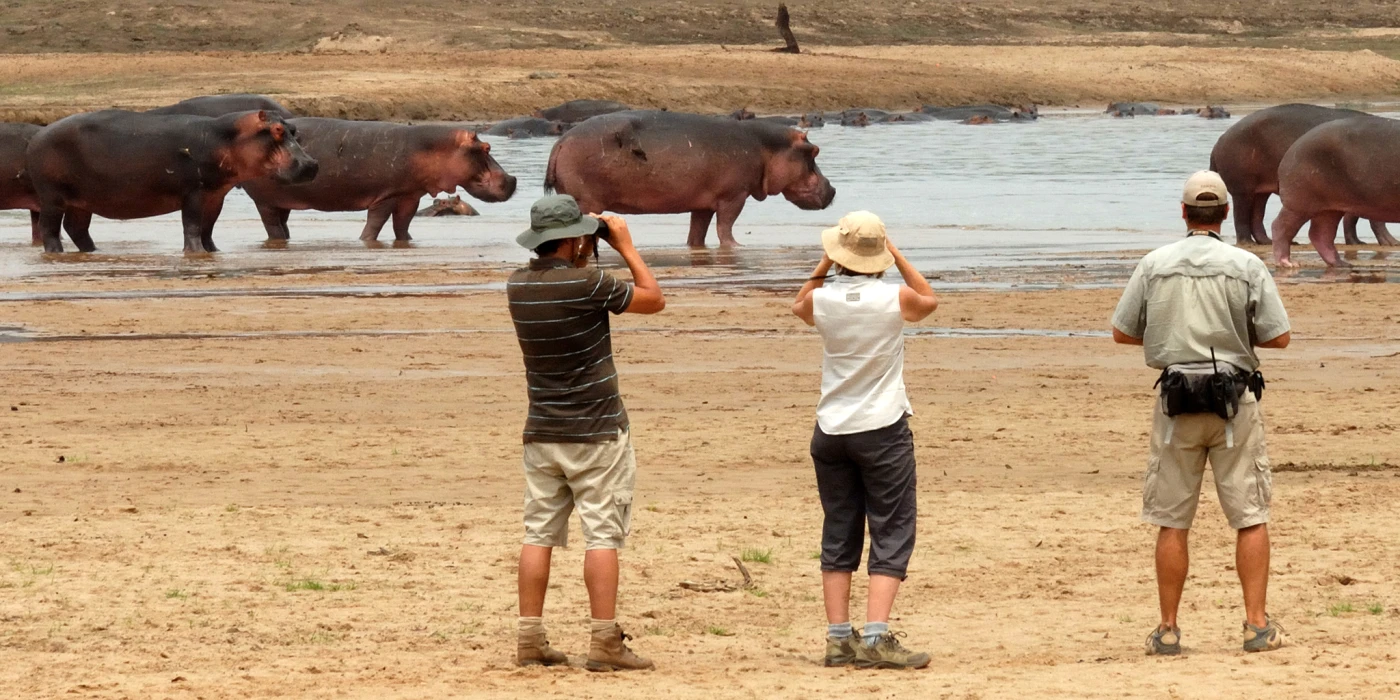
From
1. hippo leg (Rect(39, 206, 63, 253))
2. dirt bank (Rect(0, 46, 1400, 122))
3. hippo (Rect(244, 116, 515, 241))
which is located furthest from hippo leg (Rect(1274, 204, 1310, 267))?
dirt bank (Rect(0, 46, 1400, 122))

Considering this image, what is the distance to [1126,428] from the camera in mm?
10102

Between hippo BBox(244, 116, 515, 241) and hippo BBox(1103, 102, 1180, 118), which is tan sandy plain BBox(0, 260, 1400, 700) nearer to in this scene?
hippo BBox(244, 116, 515, 241)

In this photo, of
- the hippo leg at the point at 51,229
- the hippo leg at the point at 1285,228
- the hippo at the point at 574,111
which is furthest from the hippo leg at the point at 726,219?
the hippo at the point at 574,111

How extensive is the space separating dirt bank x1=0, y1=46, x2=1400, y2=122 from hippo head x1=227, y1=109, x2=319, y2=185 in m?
22.5

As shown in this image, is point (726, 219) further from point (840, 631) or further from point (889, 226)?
point (840, 631)

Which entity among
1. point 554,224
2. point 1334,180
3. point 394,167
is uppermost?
point 554,224

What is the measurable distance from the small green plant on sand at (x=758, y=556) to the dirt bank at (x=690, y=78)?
37.5 m

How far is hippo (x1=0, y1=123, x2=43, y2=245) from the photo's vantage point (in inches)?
859

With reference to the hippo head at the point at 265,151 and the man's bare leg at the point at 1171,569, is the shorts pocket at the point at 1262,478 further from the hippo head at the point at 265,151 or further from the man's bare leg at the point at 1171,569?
the hippo head at the point at 265,151

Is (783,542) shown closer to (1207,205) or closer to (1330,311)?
(1207,205)

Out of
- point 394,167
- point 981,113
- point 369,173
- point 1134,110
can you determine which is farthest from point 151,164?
point 1134,110

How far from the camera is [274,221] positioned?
2261cm

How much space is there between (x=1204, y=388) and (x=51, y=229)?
17.4 meters

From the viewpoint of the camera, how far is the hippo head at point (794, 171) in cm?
2219
